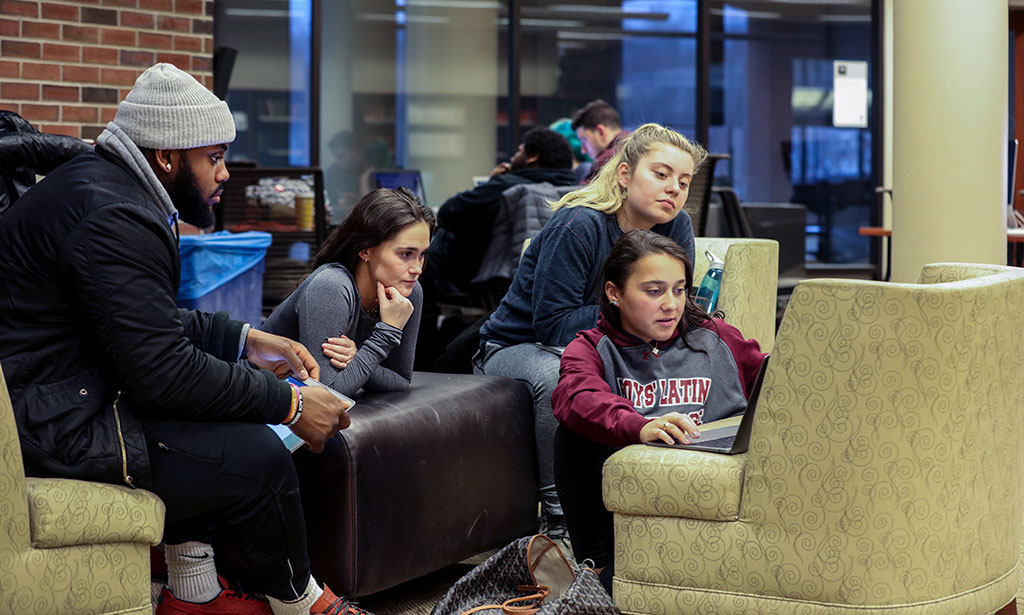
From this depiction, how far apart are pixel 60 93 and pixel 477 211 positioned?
1.70 metres

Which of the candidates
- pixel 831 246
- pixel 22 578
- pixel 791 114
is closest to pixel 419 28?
pixel 791 114

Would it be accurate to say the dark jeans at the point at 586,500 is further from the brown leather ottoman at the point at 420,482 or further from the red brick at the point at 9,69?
the red brick at the point at 9,69

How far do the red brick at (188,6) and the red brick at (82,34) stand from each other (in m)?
0.36

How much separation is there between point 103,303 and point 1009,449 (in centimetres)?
160

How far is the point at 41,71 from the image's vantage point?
4.42 metres

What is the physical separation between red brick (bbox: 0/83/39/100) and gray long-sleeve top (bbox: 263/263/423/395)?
2301 mm

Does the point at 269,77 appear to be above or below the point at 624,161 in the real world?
above

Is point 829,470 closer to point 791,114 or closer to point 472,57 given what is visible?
point 472,57

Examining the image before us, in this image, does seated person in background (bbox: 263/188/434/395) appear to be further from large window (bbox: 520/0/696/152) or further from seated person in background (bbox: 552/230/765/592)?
large window (bbox: 520/0/696/152)

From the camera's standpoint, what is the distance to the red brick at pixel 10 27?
4340mm

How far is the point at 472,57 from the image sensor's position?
816 centimetres

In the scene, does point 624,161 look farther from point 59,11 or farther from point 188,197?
point 59,11

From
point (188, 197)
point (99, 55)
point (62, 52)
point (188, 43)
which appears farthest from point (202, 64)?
point (188, 197)

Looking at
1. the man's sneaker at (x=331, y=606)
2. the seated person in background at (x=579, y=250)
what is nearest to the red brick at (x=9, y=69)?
the seated person in background at (x=579, y=250)
